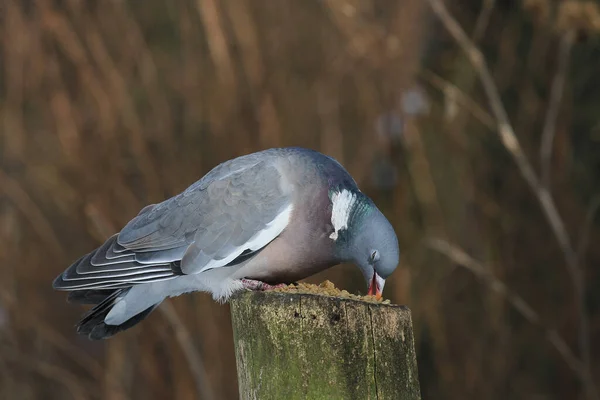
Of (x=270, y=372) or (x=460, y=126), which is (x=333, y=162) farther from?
(x=460, y=126)

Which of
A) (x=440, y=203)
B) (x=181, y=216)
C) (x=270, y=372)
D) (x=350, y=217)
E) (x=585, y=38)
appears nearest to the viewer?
(x=270, y=372)

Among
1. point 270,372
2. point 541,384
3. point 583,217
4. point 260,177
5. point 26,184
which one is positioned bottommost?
point 270,372

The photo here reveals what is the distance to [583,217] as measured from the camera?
510 centimetres

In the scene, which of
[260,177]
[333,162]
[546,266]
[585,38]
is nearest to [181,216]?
[260,177]

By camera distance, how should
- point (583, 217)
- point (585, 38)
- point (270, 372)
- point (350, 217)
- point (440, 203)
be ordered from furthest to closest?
point (440, 203), point (583, 217), point (585, 38), point (350, 217), point (270, 372)

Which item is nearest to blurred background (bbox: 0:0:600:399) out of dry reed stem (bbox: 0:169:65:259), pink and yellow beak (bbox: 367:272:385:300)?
dry reed stem (bbox: 0:169:65:259)

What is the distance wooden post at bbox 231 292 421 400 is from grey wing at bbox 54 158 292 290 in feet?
3.71

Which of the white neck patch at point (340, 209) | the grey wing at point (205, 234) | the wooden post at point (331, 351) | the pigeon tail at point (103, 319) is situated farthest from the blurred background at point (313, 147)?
the wooden post at point (331, 351)

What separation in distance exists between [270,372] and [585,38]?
297 cm

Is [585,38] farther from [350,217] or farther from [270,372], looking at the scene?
[270,372]

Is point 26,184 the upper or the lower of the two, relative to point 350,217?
upper

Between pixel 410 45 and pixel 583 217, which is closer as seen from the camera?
pixel 583 217

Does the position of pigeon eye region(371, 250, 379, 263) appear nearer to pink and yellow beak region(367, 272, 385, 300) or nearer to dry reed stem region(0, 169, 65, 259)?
pink and yellow beak region(367, 272, 385, 300)

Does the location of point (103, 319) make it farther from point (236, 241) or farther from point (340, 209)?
point (340, 209)
